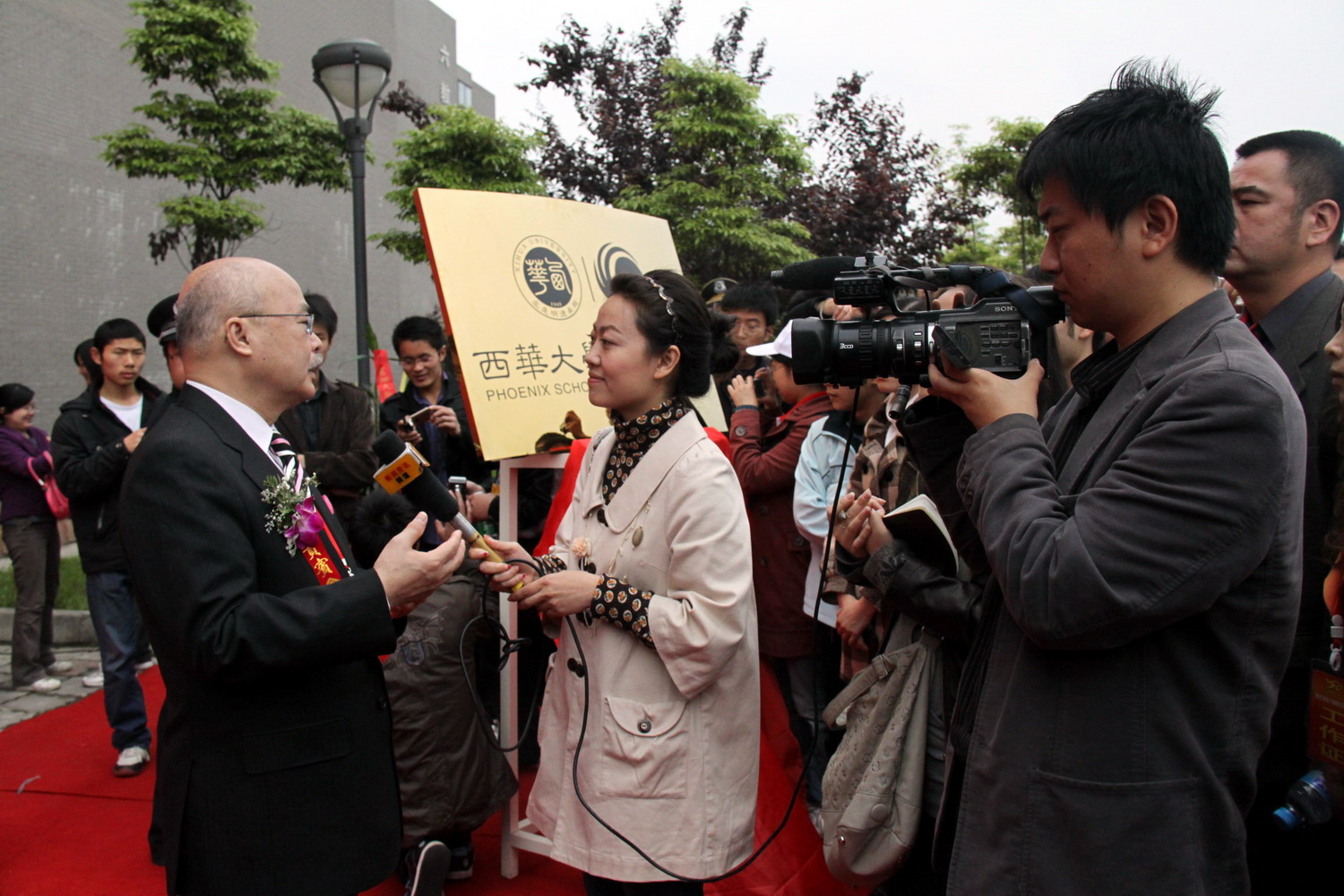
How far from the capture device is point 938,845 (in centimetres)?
174

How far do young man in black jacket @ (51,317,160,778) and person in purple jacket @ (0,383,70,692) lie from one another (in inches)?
65.5

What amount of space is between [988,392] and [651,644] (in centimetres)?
115

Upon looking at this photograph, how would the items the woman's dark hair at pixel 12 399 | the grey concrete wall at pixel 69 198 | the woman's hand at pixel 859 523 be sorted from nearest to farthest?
the woman's hand at pixel 859 523
the woman's dark hair at pixel 12 399
the grey concrete wall at pixel 69 198

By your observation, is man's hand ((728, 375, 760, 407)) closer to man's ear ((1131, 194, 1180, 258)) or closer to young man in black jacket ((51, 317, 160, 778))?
young man in black jacket ((51, 317, 160, 778))

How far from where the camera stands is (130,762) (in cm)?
451

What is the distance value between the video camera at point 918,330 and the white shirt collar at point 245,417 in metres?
1.21

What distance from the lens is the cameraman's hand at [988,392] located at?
149 cm

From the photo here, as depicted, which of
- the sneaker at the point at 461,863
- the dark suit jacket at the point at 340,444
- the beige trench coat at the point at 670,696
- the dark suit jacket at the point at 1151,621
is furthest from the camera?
the dark suit jacket at the point at 340,444

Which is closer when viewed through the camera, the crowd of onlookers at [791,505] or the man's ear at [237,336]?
the man's ear at [237,336]

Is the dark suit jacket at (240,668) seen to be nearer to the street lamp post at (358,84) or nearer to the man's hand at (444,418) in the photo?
the man's hand at (444,418)

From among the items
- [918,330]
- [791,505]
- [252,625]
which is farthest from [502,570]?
[791,505]

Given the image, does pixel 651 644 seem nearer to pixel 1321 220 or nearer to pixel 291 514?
pixel 291 514

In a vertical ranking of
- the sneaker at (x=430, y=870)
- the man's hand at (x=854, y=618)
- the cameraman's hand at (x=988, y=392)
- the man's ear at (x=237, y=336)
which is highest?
the man's ear at (x=237, y=336)

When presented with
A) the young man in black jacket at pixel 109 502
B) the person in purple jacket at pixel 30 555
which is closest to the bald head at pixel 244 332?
the young man in black jacket at pixel 109 502
